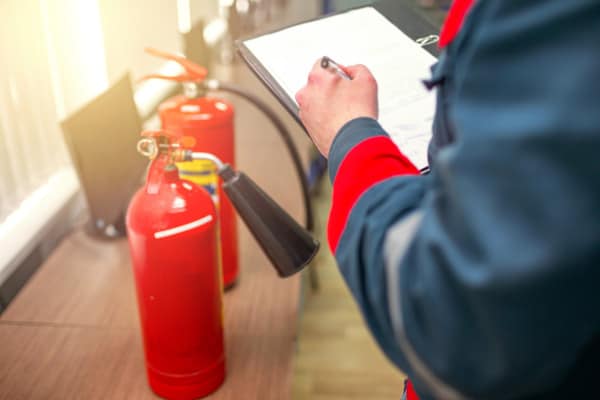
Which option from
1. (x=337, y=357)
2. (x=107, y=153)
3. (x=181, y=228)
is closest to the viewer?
(x=181, y=228)

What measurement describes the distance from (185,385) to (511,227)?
25.8 inches

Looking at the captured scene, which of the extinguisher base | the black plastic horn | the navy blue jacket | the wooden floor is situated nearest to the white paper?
the black plastic horn

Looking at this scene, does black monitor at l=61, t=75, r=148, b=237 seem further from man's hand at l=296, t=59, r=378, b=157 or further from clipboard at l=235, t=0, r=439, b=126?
man's hand at l=296, t=59, r=378, b=157

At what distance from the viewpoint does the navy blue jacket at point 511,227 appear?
0.34 metres

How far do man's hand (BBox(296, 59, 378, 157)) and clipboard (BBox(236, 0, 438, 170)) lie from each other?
0.07 metres

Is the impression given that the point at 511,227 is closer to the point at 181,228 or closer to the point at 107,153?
the point at 181,228

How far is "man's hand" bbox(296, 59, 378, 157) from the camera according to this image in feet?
1.98

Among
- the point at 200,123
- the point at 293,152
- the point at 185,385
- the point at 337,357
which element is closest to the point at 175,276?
the point at 185,385

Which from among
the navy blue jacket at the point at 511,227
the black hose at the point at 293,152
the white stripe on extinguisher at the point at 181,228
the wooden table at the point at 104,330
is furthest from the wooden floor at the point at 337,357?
the navy blue jacket at the point at 511,227

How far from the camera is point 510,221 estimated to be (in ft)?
1.16

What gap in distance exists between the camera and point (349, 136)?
560 mm

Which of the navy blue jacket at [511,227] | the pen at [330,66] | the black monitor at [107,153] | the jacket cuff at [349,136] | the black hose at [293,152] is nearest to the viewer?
the navy blue jacket at [511,227]

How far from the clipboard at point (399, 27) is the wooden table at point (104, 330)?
1.49ft

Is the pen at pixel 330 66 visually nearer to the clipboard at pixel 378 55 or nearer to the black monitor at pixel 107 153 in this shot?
the clipboard at pixel 378 55
